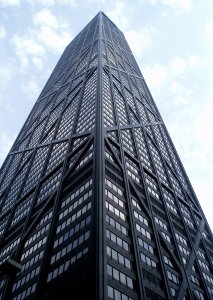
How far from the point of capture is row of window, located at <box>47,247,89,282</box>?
131 feet

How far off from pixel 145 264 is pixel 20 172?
193 ft

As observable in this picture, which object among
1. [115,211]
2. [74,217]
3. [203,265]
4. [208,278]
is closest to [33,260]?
[74,217]

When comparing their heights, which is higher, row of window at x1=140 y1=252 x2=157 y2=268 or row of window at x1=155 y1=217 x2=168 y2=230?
row of window at x1=155 y1=217 x2=168 y2=230

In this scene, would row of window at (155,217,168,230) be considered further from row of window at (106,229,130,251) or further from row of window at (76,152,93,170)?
row of window at (76,152,93,170)

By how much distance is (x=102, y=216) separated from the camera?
43.4m

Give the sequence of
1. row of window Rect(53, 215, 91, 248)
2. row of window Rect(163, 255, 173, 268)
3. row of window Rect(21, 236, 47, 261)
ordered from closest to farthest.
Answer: row of window Rect(53, 215, 91, 248) < row of window Rect(163, 255, 173, 268) < row of window Rect(21, 236, 47, 261)

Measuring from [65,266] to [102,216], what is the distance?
25.6 feet

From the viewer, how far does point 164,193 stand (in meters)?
70.3

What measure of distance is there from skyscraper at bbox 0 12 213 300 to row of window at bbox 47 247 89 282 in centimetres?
17

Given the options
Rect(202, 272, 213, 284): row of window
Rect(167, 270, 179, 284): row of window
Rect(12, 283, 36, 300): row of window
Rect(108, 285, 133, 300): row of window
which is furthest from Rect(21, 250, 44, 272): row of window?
Rect(202, 272, 213, 284): row of window

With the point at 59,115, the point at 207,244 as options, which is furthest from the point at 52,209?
the point at 59,115

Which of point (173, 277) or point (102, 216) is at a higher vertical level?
point (102, 216)

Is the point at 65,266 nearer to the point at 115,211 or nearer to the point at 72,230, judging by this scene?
the point at 72,230

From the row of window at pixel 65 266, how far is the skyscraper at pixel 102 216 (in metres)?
0.17
